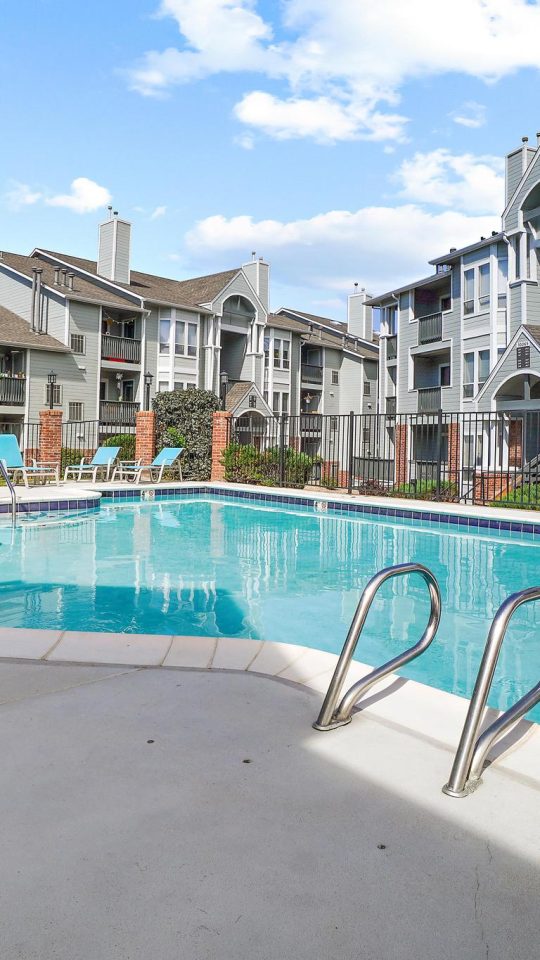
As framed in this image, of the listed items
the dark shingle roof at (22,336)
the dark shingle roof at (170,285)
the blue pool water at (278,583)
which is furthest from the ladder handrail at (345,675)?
the dark shingle roof at (170,285)

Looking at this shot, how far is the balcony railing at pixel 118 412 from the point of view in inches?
1153

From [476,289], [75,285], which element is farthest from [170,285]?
[476,289]

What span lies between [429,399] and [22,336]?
1778 cm

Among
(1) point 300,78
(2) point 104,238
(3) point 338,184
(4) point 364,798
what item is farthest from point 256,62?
(2) point 104,238

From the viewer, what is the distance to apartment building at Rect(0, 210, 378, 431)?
90.1ft

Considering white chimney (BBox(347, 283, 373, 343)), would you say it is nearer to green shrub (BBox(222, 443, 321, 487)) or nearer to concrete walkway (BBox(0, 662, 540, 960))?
green shrub (BBox(222, 443, 321, 487))

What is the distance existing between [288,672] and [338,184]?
17.7 meters

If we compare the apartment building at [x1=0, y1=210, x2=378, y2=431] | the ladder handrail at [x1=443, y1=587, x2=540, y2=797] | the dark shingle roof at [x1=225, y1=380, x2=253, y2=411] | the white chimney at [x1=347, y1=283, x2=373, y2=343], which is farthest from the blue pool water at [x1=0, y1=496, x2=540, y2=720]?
the white chimney at [x1=347, y1=283, x2=373, y2=343]

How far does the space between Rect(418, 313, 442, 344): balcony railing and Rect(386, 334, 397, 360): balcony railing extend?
2717 millimetres

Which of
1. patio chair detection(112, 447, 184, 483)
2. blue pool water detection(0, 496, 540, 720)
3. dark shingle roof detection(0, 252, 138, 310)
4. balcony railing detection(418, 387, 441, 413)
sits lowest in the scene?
blue pool water detection(0, 496, 540, 720)

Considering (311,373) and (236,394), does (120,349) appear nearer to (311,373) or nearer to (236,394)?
(236,394)

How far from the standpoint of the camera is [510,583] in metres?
7.72

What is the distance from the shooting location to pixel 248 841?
1958 millimetres

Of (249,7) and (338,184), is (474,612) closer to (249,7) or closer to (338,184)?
(249,7)
